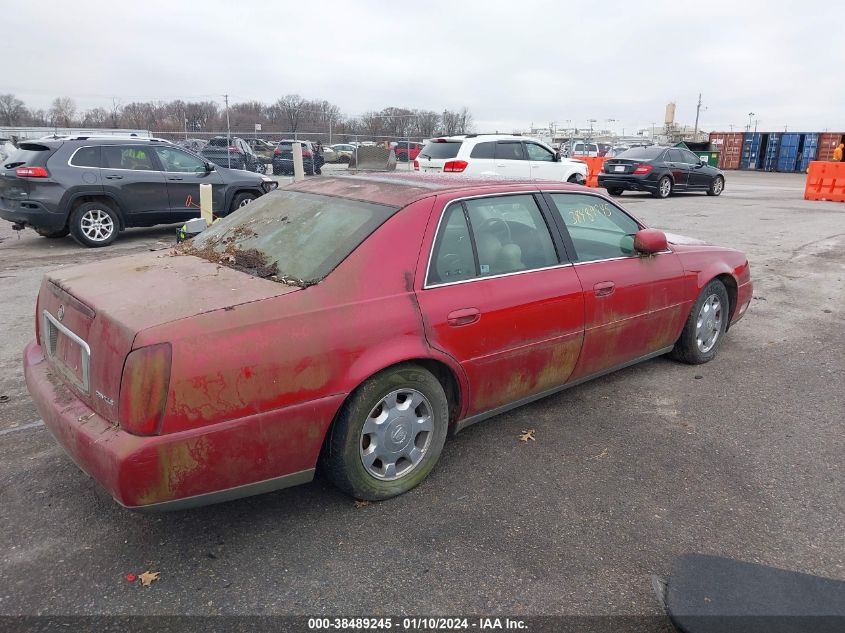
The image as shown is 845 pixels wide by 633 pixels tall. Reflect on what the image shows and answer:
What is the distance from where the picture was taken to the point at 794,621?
2395 mm

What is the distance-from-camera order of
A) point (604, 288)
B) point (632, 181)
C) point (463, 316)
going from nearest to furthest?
point (463, 316), point (604, 288), point (632, 181)

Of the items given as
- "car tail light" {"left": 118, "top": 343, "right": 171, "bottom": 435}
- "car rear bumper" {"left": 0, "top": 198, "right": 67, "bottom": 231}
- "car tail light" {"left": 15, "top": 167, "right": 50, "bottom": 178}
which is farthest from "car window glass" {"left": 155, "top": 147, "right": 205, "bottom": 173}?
"car tail light" {"left": 118, "top": 343, "right": 171, "bottom": 435}

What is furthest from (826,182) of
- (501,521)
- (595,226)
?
(501,521)

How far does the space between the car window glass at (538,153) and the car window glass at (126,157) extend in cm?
838

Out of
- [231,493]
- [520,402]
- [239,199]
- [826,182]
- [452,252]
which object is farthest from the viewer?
[826,182]

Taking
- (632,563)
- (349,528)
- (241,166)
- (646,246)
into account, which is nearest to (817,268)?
(646,246)

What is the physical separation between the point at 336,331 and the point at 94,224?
8.63m

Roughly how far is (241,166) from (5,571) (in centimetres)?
2233

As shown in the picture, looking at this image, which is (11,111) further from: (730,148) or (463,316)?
(463,316)

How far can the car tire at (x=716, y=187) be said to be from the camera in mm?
19906

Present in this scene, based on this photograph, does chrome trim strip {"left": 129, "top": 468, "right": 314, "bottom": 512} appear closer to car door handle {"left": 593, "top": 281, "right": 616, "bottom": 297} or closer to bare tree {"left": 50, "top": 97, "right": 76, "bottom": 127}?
car door handle {"left": 593, "top": 281, "right": 616, "bottom": 297}

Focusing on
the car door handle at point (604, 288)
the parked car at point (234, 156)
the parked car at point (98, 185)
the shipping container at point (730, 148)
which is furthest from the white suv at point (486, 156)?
the shipping container at point (730, 148)

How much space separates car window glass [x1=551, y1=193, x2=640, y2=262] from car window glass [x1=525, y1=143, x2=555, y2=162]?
36.2ft

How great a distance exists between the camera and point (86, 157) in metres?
9.84
